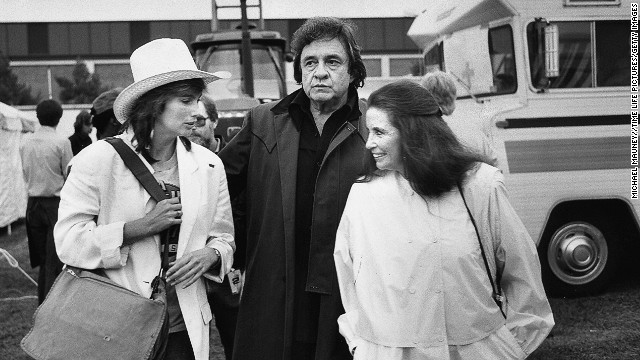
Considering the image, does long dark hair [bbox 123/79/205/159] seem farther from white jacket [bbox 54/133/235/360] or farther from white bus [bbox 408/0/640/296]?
white bus [bbox 408/0/640/296]

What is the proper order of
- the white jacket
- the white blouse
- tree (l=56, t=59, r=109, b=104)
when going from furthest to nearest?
tree (l=56, t=59, r=109, b=104) < the white jacket < the white blouse

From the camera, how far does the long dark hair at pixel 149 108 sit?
316cm

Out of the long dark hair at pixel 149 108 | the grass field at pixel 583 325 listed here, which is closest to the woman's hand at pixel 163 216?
the long dark hair at pixel 149 108

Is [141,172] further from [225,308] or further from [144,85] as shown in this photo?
[225,308]

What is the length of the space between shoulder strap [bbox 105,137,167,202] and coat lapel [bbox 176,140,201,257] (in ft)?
0.29

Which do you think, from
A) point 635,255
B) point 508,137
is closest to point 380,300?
point 508,137

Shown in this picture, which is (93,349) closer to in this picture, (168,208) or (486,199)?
(168,208)

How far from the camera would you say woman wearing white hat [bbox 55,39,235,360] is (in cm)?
301

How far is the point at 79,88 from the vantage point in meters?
35.1

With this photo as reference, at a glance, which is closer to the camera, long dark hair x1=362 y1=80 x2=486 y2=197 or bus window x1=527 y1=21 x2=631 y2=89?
long dark hair x1=362 y1=80 x2=486 y2=197

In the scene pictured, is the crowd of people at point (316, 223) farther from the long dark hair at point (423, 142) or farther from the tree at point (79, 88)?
the tree at point (79, 88)

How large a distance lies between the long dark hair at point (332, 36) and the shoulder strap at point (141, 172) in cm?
80

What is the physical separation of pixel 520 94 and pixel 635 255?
202 cm

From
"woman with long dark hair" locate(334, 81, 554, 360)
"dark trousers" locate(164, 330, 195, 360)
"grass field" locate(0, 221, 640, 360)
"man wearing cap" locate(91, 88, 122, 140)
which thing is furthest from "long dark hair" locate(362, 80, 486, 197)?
"grass field" locate(0, 221, 640, 360)
